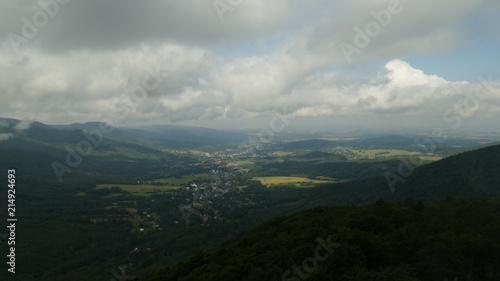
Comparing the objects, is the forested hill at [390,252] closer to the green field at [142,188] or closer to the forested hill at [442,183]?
the forested hill at [442,183]

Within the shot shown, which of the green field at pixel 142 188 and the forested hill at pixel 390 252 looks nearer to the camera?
the forested hill at pixel 390 252

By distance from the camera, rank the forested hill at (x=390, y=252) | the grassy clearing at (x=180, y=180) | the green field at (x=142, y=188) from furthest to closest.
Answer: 1. the grassy clearing at (x=180, y=180)
2. the green field at (x=142, y=188)
3. the forested hill at (x=390, y=252)

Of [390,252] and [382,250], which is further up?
[382,250]

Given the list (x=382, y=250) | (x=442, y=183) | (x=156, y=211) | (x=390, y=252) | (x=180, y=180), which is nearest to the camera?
(x=390, y=252)

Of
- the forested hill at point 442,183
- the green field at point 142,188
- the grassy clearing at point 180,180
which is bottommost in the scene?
the green field at point 142,188

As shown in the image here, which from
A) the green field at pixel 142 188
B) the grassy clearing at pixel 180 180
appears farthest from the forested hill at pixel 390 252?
the grassy clearing at pixel 180 180

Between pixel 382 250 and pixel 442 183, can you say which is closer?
pixel 382 250

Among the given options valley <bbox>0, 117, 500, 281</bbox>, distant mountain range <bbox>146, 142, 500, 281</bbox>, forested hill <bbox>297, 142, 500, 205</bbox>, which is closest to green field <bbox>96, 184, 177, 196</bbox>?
valley <bbox>0, 117, 500, 281</bbox>

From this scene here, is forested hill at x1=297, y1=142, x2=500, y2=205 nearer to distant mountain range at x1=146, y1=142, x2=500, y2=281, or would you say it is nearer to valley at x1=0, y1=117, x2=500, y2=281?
valley at x1=0, y1=117, x2=500, y2=281

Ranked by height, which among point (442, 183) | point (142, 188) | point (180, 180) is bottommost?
point (142, 188)

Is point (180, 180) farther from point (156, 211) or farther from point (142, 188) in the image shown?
point (156, 211)

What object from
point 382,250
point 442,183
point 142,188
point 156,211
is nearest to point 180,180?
point 142,188
